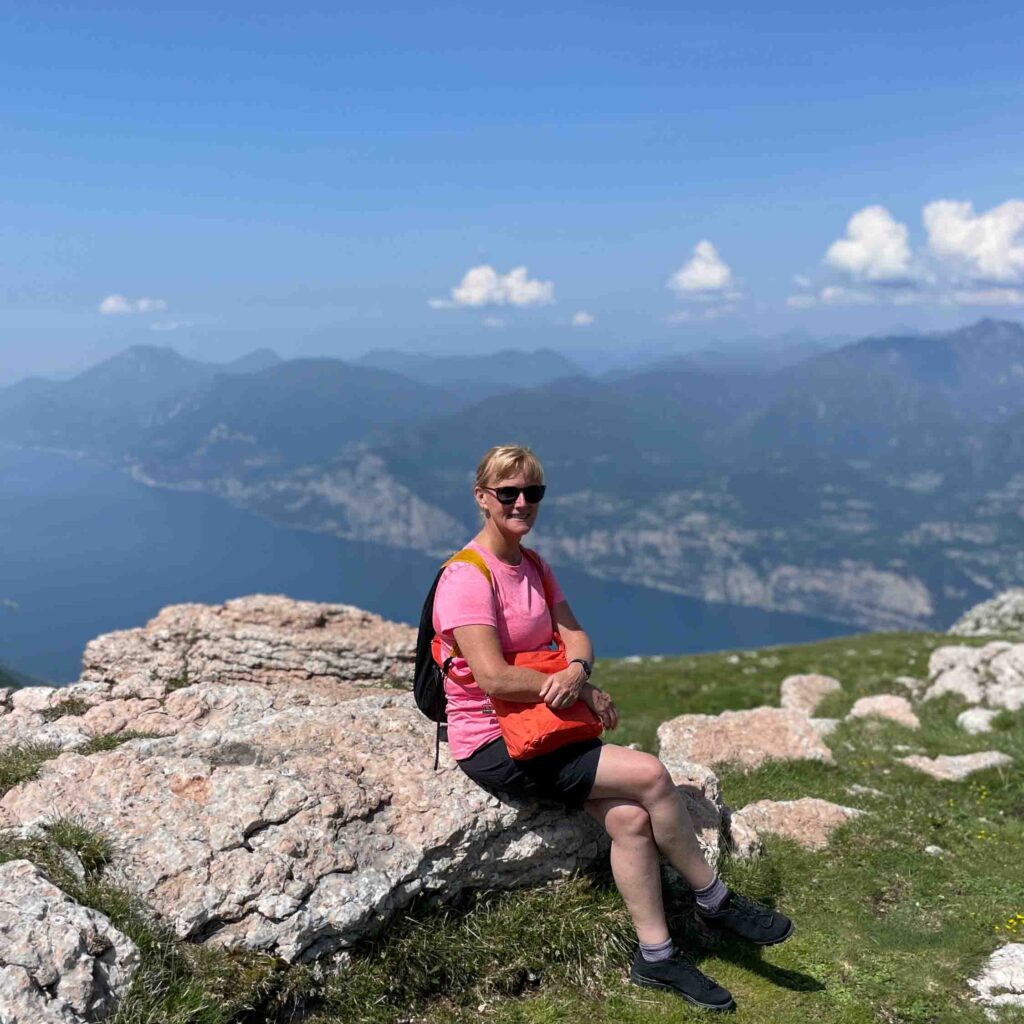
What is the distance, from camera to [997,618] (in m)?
47.4

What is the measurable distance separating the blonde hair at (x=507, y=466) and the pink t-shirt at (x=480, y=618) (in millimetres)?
704

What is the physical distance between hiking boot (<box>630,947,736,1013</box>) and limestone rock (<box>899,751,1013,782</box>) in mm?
10097

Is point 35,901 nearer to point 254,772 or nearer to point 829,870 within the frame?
point 254,772

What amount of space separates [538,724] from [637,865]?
5.19 ft

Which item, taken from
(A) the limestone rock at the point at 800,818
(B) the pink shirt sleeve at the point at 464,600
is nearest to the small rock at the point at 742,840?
(A) the limestone rock at the point at 800,818

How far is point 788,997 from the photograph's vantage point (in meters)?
7.78

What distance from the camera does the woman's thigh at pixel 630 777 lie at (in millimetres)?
7340

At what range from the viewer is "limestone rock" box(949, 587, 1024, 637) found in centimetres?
4453

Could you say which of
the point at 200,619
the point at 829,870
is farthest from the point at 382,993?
the point at 200,619

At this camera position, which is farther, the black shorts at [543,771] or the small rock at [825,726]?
the small rock at [825,726]

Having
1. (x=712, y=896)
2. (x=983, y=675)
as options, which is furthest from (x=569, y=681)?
(x=983, y=675)

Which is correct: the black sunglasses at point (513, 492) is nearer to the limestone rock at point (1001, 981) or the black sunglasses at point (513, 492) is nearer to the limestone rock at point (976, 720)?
the limestone rock at point (1001, 981)

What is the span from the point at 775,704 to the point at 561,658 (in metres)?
22.7

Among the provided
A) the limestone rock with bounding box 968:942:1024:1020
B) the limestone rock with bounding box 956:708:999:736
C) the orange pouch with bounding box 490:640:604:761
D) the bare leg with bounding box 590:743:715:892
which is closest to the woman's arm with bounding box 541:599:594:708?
the orange pouch with bounding box 490:640:604:761
